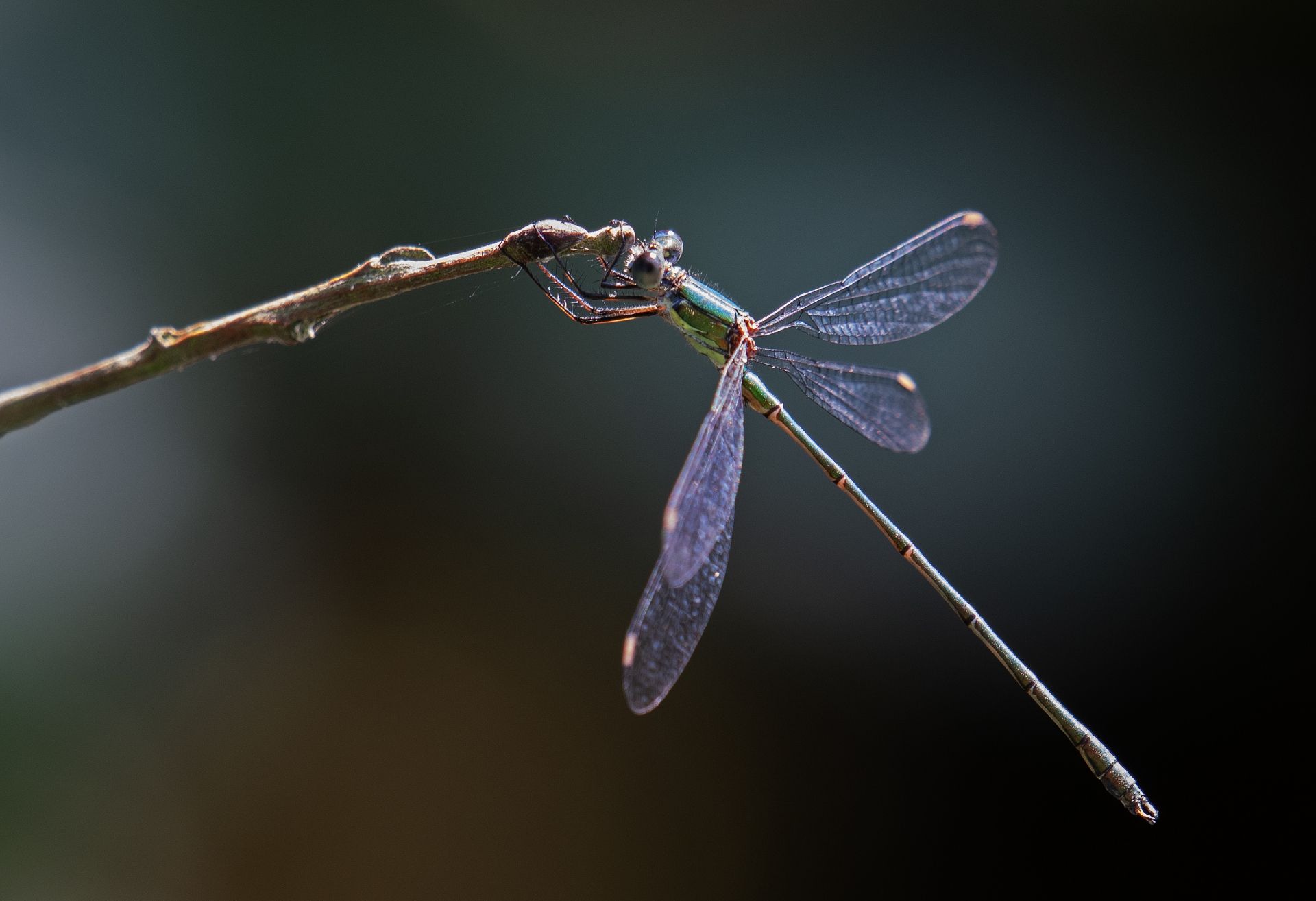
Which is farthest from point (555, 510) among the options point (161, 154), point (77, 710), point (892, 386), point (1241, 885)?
point (1241, 885)

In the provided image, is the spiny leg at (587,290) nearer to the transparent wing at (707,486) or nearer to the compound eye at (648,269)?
the compound eye at (648,269)

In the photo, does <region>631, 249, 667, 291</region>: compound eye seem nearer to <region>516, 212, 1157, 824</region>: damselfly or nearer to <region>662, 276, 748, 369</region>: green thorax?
<region>516, 212, 1157, 824</region>: damselfly

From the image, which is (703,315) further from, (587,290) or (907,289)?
(907,289)

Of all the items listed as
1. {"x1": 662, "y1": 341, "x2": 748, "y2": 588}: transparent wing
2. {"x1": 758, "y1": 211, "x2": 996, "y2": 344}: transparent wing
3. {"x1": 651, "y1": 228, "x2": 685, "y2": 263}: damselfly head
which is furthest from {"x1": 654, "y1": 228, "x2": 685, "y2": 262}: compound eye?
{"x1": 758, "y1": 211, "x2": 996, "y2": 344}: transparent wing

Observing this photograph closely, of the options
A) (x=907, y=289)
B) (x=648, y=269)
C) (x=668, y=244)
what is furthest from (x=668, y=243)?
(x=907, y=289)

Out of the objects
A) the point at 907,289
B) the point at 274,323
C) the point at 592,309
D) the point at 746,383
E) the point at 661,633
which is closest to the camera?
the point at 274,323

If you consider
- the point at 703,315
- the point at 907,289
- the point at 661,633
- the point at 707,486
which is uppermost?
the point at 703,315

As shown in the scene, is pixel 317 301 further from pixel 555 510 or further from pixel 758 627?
pixel 758 627
